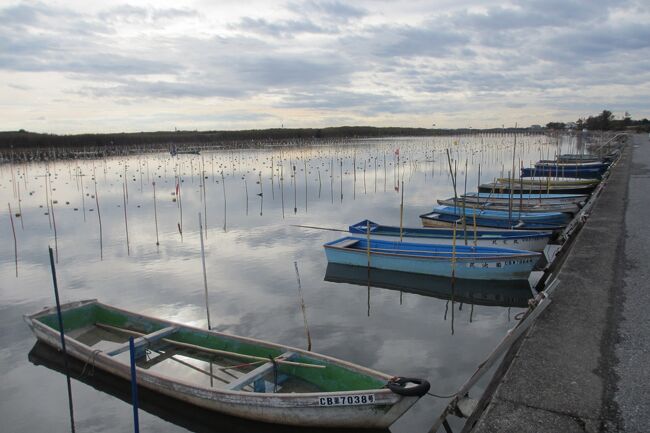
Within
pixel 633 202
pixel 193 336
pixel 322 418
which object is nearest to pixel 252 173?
pixel 633 202

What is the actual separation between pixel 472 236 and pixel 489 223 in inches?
142

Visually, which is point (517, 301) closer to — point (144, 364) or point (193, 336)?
point (193, 336)

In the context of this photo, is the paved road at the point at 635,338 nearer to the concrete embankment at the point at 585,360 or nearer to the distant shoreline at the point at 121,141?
the concrete embankment at the point at 585,360

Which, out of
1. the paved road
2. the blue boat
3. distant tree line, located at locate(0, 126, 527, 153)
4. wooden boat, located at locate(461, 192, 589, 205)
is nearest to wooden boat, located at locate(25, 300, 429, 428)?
the paved road

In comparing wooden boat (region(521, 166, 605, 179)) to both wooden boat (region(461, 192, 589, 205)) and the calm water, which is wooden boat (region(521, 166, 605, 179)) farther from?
the calm water

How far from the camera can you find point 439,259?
45.4 ft

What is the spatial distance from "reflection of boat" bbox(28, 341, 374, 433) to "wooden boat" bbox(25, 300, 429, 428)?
27 centimetres

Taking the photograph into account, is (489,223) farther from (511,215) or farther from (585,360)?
(585,360)

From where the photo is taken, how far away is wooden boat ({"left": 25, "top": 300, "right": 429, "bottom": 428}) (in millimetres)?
6336

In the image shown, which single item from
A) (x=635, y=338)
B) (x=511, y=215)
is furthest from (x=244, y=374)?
(x=511, y=215)

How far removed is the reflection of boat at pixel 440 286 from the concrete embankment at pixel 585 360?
2.39 metres

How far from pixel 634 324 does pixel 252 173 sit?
1562 inches

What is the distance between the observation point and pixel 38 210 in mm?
27047

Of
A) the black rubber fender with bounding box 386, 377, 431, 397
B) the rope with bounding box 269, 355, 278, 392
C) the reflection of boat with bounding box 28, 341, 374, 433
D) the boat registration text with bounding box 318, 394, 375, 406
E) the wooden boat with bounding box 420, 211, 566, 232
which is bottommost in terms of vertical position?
the reflection of boat with bounding box 28, 341, 374, 433
